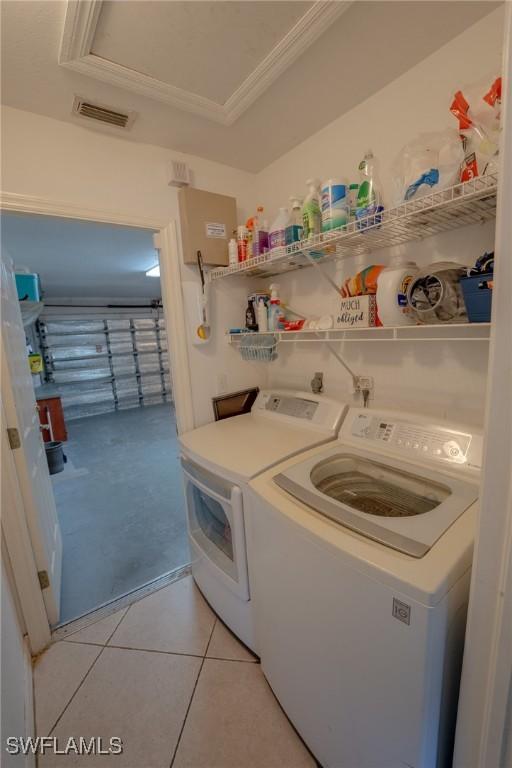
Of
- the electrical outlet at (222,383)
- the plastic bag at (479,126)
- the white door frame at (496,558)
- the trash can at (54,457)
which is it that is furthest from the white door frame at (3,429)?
the trash can at (54,457)

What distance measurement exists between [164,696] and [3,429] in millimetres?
1350

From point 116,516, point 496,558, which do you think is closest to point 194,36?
point 496,558

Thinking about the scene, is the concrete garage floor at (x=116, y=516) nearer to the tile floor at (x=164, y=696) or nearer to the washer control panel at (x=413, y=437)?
the tile floor at (x=164, y=696)

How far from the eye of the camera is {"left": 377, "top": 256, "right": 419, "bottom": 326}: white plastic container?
1.10 metres

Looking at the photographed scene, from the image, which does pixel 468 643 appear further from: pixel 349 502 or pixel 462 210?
pixel 462 210

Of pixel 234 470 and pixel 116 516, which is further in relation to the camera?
pixel 116 516

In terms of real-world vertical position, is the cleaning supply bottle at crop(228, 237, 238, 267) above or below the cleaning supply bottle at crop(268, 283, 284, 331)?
above

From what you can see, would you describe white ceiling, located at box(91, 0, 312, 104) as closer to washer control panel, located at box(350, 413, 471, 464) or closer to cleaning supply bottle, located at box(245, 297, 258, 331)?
cleaning supply bottle, located at box(245, 297, 258, 331)

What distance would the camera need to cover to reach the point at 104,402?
263 inches

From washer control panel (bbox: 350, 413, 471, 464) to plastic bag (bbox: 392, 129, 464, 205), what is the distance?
0.82 metres

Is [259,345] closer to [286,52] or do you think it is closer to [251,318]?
[251,318]

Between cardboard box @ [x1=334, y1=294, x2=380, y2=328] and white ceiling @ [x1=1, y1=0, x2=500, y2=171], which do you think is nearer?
white ceiling @ [x1=1, y1=0, x2=500, y2=171]

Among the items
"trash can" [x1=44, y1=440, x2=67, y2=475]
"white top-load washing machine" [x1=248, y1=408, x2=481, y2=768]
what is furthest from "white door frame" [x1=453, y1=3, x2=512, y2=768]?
"trash can" [x1=44, y1=440, x2=67, y2=475]

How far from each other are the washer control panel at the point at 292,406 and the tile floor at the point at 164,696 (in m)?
1.16
